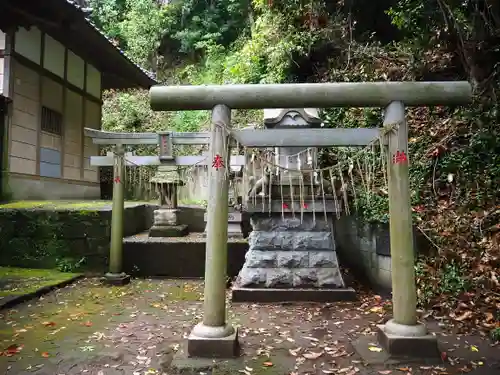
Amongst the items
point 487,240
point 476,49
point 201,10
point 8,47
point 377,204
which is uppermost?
point 201,10

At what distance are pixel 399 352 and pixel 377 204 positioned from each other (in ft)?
11.9

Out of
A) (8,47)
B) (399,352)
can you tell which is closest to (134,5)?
(8,47)

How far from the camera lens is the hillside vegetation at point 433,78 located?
18.8 feet

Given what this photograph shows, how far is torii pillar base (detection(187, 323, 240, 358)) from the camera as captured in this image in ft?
13.6

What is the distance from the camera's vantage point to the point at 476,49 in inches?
295

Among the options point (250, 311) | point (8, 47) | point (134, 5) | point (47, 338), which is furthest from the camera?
point (134, 5)

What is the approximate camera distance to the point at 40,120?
422 inches

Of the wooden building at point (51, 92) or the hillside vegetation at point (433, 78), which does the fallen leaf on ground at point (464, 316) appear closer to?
the hillside vegetation at point (433, 78)

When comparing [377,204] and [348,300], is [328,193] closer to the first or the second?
[377,204]

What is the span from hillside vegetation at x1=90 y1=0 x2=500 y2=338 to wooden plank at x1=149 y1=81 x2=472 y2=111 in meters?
2.53

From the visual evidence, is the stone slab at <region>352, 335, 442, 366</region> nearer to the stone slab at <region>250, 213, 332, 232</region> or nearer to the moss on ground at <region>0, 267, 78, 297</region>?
the stone slab at <region>250, 213, 332, 232</region>

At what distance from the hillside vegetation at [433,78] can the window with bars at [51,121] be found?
646 centimetres

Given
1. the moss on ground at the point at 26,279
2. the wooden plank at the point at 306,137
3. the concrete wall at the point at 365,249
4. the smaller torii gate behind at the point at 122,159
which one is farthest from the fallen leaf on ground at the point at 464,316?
the moss on ground at the point at 26,279

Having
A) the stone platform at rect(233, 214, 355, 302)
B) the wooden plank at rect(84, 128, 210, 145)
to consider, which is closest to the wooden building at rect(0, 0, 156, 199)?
the wooden plank at rect(84, 128, 210, 145)
